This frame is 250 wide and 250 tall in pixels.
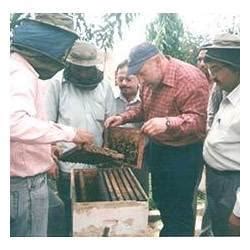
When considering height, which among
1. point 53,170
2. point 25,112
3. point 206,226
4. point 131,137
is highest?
point 25,112

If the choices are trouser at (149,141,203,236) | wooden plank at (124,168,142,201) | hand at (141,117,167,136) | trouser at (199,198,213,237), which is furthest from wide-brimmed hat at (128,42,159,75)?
trouser at (199,198,213,237)

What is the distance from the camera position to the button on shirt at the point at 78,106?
2410 mm

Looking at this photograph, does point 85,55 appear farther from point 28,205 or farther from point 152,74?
point 28,205

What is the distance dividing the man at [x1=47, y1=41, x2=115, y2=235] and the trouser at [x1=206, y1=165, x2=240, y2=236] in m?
0.48

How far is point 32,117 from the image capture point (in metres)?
2.37

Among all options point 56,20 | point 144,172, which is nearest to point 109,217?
point 144,172

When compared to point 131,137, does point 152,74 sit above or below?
above

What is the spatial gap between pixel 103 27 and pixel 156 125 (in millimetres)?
456

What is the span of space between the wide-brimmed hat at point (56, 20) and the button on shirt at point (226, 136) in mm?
686

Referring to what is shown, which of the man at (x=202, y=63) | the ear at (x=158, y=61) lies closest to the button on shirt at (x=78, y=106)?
the ear at (x=158, y=61)

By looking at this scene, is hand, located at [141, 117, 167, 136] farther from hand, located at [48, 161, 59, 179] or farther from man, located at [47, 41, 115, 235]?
hand, located at [48, 161, 59, 179]
